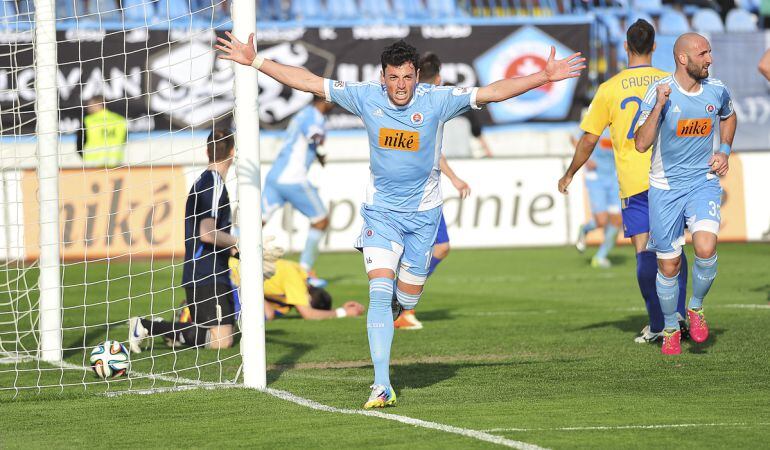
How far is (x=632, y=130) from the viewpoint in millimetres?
10031

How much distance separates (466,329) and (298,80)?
449cm

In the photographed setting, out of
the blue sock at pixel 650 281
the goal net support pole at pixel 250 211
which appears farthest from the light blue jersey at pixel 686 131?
the goal net support pole at pixel 250 211

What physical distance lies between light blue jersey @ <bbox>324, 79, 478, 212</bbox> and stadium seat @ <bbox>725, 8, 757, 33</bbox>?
66.1ft

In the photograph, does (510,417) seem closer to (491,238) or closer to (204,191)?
(204,191)

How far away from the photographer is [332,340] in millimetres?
11133

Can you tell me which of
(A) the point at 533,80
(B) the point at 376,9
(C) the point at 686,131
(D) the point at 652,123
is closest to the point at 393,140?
(A) the point at 533,80

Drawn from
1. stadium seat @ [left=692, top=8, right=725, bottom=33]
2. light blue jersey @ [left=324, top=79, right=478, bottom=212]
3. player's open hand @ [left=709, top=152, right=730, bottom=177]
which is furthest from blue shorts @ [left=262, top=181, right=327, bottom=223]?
stadium seat @ [left=692, top=8, right=725, bottom=33]

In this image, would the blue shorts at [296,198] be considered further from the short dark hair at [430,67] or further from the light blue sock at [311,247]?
the short dark hair at [430,67]

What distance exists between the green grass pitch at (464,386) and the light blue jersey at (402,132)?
1.27 m

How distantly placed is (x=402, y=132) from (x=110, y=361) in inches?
113

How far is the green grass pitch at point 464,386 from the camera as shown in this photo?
6.56 metres

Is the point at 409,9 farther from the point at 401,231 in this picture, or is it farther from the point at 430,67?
the point at 401,231

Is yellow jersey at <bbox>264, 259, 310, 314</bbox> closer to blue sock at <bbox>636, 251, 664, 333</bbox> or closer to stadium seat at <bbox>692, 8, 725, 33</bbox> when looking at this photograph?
blue sock at <bbox>636, 251, 664, 333</bbox>

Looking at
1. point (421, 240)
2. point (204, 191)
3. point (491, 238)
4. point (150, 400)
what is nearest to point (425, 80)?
point (204, 191)
